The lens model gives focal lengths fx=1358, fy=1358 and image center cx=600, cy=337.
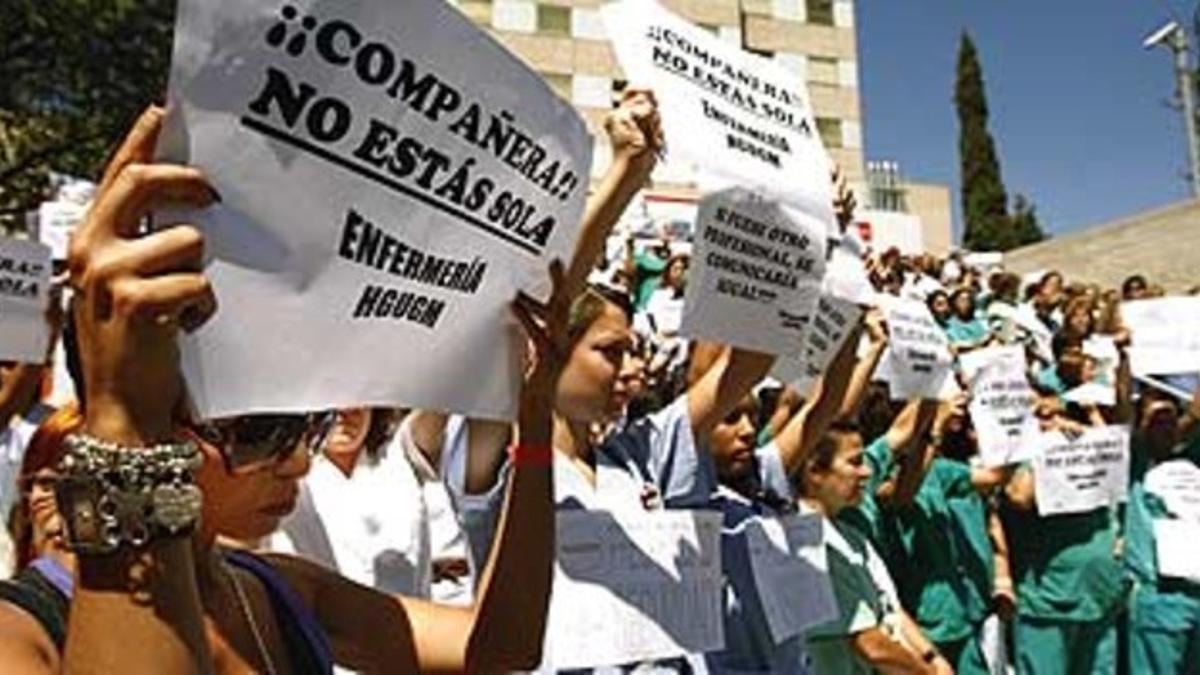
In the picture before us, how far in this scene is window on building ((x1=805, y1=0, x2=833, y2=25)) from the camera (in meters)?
32.9

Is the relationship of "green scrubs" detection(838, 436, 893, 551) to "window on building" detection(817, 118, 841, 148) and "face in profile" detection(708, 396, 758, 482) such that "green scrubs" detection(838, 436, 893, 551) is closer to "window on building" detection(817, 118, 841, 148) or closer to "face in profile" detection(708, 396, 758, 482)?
"face in profile" detection(708, 396, 758, 482)

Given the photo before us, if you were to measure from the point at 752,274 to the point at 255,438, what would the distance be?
1563 millimetres

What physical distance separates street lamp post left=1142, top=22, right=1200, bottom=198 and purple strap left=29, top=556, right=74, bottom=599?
2551 centimetres

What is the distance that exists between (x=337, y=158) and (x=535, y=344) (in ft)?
1.63

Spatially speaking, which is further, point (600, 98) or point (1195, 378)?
point (600, 98)

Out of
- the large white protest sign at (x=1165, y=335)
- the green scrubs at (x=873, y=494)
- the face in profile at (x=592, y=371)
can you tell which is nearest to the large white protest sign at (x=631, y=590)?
the face in profile at (x=592, y=371)

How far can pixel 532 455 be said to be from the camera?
1.88 meters

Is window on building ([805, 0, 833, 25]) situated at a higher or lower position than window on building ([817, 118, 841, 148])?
higher

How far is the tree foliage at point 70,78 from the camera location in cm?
2080

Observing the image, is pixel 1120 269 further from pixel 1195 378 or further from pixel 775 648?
pixel 775 648

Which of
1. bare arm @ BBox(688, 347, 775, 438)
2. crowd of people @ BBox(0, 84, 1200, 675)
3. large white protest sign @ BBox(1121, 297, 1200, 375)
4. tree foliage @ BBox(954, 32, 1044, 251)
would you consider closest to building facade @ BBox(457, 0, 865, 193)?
tree foliage @ BBox(954, 32, 1044, 251)

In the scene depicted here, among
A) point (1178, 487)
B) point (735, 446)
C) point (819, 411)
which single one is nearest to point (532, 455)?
point (735, 446)

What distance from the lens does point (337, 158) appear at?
1.52m

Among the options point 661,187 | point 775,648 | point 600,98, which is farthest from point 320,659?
point 600,98
